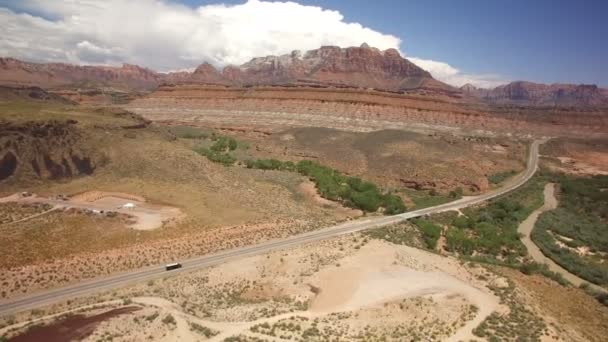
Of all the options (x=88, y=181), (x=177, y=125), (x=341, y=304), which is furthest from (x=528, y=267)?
→ (x=177, y=125)

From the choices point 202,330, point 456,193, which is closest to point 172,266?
point 202,330

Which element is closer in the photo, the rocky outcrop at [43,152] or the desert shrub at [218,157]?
the rocky outcrop at [43,152]

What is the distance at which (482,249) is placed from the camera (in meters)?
52.2

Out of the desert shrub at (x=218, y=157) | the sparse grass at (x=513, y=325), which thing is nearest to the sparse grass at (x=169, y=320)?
the sparse grass at (x=513, y=325)

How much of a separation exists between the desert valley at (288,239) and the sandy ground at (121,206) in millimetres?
330

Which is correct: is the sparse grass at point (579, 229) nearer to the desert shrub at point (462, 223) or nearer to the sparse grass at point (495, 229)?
the sparse grass at point (495, 229)

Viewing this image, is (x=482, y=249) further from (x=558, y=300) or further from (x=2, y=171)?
(x=2, y=171)

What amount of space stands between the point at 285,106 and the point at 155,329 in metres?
133

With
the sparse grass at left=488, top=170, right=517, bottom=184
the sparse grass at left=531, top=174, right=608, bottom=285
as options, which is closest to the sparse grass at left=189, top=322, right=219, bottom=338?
the sparse grass at left=531, top=174, right=608, bottom=285

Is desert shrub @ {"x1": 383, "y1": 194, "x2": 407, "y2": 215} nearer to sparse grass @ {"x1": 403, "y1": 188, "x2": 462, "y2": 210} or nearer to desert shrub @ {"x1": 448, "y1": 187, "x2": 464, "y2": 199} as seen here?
sparse grass @ {"x1": 403, "y1": 188, "x2": 462, "y2": 210}

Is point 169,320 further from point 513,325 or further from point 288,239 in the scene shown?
point 513,325

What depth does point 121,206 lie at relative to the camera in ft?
177

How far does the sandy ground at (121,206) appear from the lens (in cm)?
5036

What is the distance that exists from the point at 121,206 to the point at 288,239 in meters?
22.0
